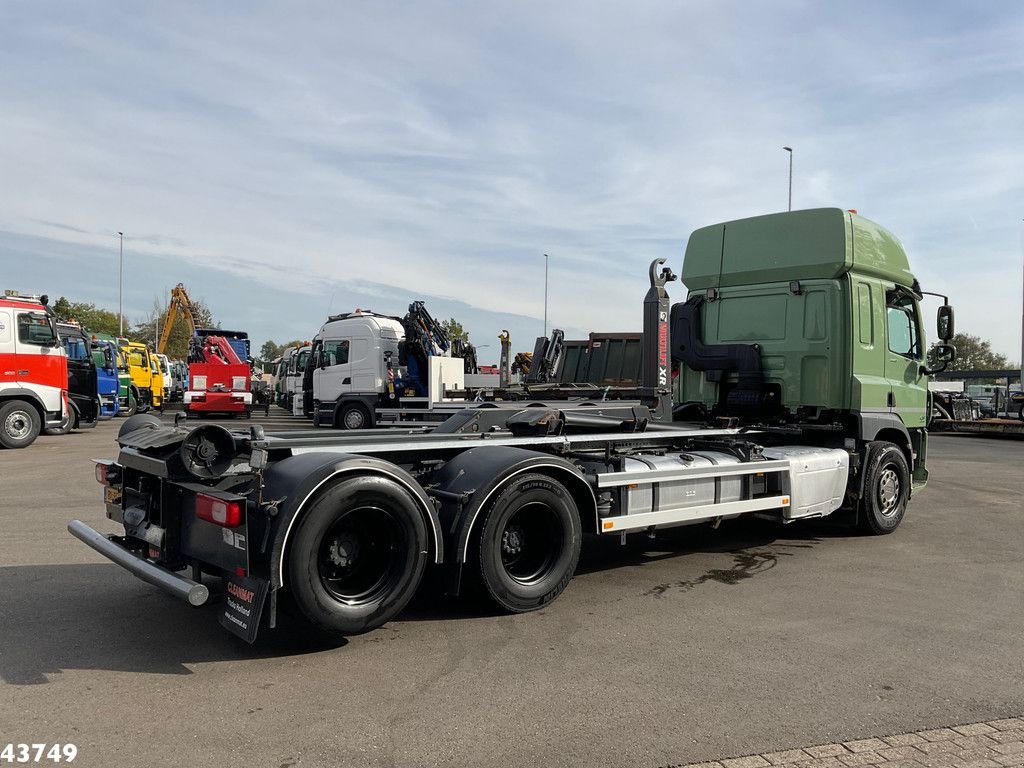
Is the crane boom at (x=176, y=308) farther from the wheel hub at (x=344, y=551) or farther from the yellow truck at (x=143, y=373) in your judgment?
the wheel hub at (x=344, y=551)

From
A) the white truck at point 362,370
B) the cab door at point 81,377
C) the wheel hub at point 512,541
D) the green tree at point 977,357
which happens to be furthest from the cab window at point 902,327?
the green tree at point 977,357

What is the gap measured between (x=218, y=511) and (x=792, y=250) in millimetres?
6379

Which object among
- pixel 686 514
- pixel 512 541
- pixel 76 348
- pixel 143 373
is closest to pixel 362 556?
pixel 512 541

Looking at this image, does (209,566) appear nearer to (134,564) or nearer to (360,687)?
(134,564)

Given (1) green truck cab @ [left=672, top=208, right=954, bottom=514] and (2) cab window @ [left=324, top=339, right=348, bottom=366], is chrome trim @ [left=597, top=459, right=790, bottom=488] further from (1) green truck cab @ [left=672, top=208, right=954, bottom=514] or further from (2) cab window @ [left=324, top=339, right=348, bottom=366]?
(2) cab window @ [left=324, top=339, right=348, bottom=366]

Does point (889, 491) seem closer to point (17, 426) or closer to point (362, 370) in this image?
point (362, 370)

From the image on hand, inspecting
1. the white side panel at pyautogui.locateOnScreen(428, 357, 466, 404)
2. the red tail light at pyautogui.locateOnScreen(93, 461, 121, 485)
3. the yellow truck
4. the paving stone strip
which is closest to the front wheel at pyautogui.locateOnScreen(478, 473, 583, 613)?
the paving stone strip

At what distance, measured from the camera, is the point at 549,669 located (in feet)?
14.5

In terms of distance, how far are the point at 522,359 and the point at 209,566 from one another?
1661 centimetres

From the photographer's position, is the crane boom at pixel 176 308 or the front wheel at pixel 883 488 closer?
the front wheel at pixel 883 488

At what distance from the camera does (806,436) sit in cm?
851

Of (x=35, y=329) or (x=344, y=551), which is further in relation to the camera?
(x=35, y=329)

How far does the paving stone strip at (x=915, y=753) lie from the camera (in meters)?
3.39

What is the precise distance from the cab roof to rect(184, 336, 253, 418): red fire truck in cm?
2107
